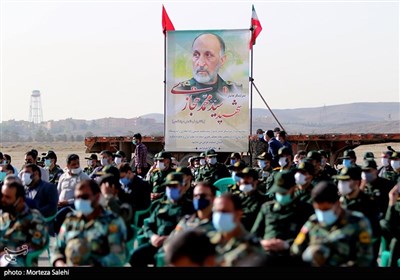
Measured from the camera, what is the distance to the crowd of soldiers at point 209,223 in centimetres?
498

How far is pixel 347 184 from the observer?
6855mm

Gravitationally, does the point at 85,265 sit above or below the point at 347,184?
below

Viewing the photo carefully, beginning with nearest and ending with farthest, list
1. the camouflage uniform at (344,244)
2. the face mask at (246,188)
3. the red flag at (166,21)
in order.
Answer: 1. the camouflage uniform at (344,244)
2. the face mask at (246,188)
3. the red flag at (166,21)

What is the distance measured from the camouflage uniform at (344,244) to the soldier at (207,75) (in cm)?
1304

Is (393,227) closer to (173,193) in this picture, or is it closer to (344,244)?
(344,244)

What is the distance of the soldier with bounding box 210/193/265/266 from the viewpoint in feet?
15.9

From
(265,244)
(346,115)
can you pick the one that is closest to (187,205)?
(265,244)

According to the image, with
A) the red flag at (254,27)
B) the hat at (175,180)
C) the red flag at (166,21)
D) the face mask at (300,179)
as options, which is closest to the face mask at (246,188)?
the face mask at (300,179)

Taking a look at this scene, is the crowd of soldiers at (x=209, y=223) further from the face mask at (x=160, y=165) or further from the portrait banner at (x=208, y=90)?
the portrait banner at (x=208, y=90)

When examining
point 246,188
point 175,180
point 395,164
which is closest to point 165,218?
point 175,180

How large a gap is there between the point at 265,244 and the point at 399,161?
15.7 ft

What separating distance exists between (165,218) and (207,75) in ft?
37.0

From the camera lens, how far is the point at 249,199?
24.9 ft

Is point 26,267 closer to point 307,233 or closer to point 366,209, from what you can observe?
point 307,233
